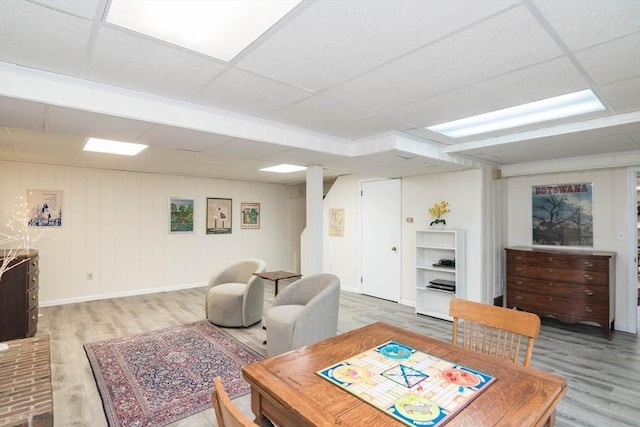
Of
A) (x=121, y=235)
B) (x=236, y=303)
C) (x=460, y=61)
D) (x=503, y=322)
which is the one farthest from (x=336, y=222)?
(x=460, y=61)

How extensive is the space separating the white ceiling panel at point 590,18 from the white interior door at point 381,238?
13.9ft

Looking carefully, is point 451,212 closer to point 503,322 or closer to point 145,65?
point 503,322

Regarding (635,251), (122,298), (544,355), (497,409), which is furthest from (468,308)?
(122,298)

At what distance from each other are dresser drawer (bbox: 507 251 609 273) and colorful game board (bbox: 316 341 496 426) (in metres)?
3.74

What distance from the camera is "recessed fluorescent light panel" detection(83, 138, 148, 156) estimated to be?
4.00m

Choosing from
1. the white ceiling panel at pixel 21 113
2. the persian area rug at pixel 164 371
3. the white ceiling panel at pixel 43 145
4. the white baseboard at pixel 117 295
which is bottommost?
the persian area rug at pixel 164 371

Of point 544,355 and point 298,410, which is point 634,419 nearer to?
point 544,355

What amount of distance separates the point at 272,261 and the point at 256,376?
6982mm

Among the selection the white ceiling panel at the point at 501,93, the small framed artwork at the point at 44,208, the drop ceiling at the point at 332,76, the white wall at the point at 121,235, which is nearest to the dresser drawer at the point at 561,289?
the drop ceiling at the point at 332,76

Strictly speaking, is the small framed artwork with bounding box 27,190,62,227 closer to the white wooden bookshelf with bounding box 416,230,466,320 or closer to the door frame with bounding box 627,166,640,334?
the white wooden bookshelf with bounding box 416,230,466,320

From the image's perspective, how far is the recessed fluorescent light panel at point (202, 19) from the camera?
55.5 inches

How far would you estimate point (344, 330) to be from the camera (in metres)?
4.37

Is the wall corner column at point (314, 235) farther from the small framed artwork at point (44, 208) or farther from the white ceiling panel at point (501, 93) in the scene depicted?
the small framed artwork at point (44, 208)

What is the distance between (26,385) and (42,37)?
1.62 meters
